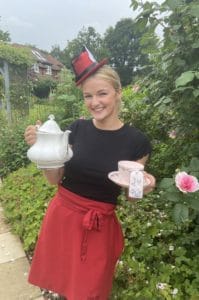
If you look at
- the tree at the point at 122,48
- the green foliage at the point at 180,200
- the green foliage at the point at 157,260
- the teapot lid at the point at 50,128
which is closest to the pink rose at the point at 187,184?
the green foliage at the point at 180,200

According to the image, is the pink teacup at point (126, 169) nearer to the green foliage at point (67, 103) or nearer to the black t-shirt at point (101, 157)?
the black t-shirt at point (101, 157)

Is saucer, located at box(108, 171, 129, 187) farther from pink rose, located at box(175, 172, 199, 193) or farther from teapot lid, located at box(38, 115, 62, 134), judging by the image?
teapot lid, located at box(38, 115, 62, 134)

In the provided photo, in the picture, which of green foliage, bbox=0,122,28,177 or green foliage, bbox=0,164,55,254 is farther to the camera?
green foliage, bbox=0,122,28,177

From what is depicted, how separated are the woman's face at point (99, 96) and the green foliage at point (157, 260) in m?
1.20

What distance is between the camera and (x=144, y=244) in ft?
9.25

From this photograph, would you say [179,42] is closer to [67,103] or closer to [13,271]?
[13,271]

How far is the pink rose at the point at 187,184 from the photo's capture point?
1575 millimetres

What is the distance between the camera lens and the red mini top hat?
73.8 inches

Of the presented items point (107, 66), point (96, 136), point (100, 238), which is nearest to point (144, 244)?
point (100, 238)

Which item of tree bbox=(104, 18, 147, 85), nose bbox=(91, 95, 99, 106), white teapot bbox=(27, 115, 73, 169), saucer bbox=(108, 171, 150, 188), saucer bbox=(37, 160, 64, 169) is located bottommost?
saucer bbox=(108, 171, 150, 188)

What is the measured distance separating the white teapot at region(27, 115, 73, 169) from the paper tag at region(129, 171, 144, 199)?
0.38 m

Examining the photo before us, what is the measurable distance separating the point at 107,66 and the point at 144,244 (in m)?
1.47

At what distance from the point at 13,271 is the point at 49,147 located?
1.88 meters

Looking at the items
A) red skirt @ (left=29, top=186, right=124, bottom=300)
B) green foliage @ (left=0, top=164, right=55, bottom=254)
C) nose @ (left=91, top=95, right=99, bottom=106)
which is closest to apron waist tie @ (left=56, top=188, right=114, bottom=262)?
red skirt @ (left=29, top=186, right=124, bottom=300)
